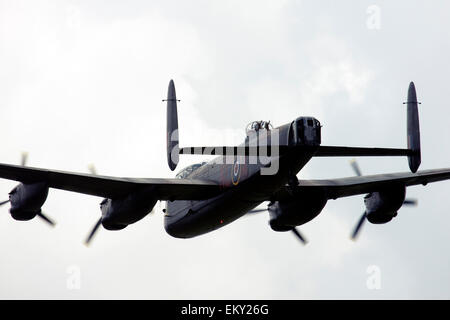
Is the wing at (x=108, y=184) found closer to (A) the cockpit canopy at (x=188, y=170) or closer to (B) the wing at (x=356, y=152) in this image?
(A) the cockpit canopy at (x=188, y=170)

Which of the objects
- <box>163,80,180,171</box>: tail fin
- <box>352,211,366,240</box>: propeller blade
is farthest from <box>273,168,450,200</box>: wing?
<box>163,80,180,171</box>: tail fin

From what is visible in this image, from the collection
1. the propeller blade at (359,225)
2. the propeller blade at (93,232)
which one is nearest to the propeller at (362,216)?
the propeller blade at (359,225)

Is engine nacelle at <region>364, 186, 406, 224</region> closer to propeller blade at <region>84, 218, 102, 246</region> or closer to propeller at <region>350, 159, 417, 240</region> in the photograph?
propeller at <region>350, 159, 417, 240</region>

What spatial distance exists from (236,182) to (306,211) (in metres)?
6.10

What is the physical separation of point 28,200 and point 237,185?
8805 millimetres

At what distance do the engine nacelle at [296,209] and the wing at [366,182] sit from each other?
40 centimetres

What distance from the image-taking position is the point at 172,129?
1555 inches

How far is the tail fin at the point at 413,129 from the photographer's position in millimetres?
34750

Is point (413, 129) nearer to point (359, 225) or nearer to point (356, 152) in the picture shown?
point (356, 152)

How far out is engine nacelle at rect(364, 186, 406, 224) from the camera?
4359cm

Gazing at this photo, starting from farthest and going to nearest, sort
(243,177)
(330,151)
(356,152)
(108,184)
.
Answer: (108,184) → (243,177) → (330,151) → (356,152)

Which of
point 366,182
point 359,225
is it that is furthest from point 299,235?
point 366,182
